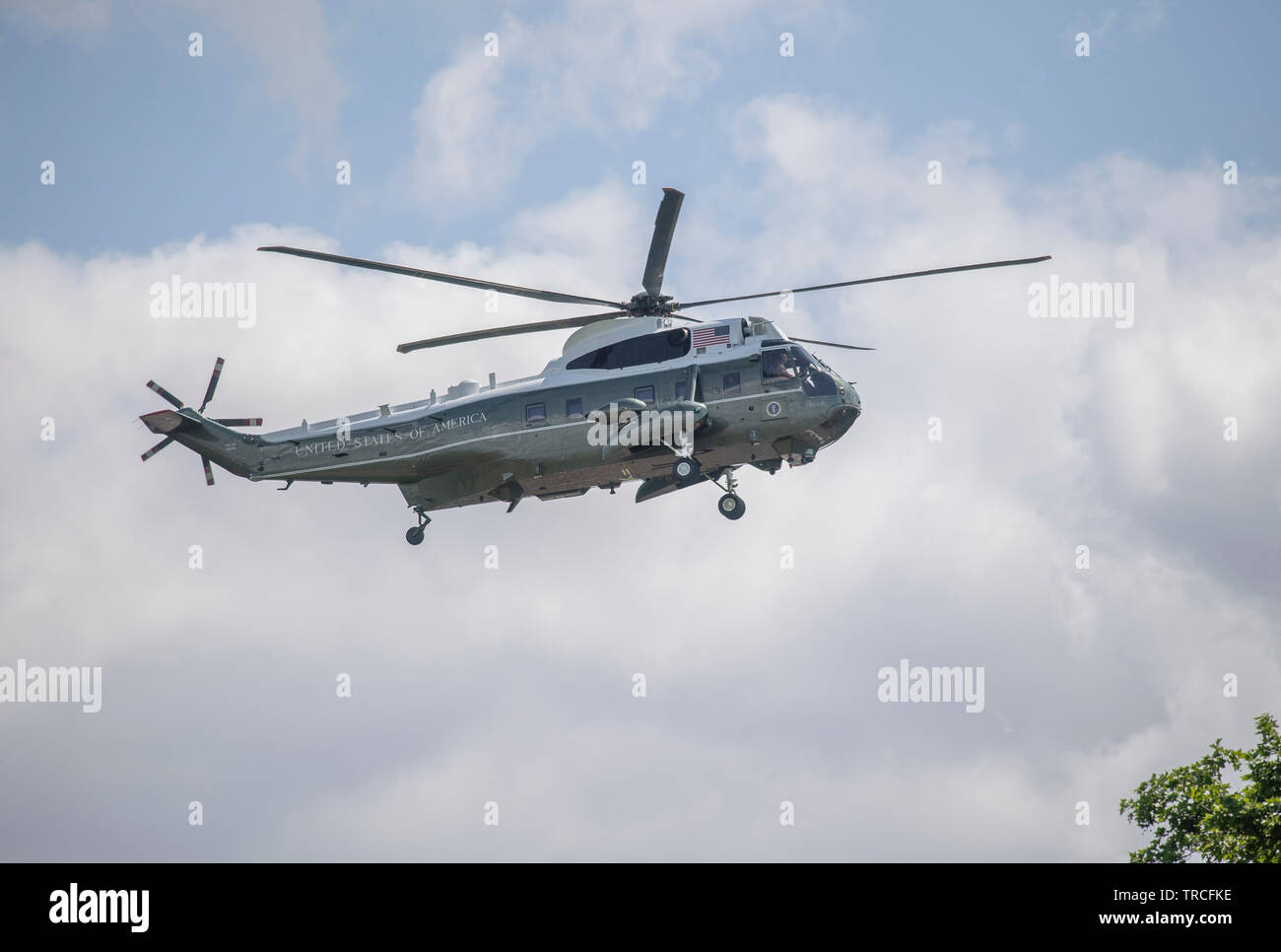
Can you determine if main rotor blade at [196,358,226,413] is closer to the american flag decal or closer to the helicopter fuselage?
the helicopter fuselage

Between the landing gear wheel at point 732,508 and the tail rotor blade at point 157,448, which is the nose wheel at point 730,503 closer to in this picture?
the landing gear wheel at point 732,508

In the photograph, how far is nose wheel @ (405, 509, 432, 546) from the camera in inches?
1882

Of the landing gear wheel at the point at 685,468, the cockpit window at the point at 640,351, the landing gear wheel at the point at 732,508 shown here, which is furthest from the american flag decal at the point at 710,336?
the landing gear wheel at the point at 732,508

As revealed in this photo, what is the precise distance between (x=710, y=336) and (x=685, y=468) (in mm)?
4468

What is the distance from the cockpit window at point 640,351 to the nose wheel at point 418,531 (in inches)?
277

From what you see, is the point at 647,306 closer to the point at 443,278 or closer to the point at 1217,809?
the point at 443,278

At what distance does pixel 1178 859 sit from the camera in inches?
1865

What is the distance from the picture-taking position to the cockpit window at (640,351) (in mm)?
46344

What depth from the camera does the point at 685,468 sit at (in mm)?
44938

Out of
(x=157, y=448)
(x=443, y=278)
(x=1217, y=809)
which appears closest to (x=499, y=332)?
(x=443, y=278)

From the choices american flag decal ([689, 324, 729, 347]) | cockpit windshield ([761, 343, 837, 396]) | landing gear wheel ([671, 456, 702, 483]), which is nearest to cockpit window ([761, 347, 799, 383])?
cockpit windshield ([761, 343, 837, 396])
